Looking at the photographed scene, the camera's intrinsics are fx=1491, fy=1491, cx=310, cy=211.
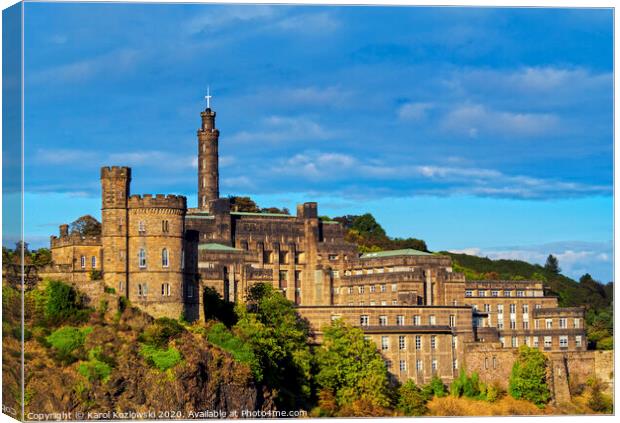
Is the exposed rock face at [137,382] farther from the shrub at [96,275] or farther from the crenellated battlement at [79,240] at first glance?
the crenellated battlement at [79,240]

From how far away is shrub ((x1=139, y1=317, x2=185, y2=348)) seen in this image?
2725 inches

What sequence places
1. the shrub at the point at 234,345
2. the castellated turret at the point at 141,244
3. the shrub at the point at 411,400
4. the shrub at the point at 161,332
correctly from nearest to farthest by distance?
the shrub at the point at 161,332, the shrub at the point at 234,345, the castellated turret at the point at 141,244, the shrub at the point at 411,400

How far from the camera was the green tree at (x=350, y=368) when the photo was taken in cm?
7975

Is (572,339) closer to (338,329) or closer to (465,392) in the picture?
(465,392)

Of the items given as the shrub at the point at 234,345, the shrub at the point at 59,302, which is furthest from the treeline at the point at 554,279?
the shrub at the point at 59,302

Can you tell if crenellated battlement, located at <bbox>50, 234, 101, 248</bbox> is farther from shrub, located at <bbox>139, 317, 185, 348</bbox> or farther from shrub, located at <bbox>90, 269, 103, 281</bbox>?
shrub, located at <bbox>139, 317, 185, 348</bbox>

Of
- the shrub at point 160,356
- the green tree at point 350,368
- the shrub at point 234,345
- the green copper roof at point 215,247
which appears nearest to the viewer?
the shrub at point 160,356

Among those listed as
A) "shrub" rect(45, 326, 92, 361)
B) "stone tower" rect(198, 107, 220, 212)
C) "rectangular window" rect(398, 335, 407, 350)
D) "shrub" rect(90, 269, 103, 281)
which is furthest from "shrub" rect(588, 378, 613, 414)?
"stone tower" rect(198, 107, 220, 212)

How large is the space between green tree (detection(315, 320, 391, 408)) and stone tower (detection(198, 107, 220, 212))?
110ft

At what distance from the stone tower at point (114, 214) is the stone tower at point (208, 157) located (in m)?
41.0

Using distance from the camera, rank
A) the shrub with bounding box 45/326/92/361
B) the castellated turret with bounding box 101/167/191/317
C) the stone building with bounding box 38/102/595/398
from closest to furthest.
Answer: the shrub with bounding box 45/326/92/361, the castellated turret with bounding box 101/167/191/317, the stone building with bounding box 38/102/595/398

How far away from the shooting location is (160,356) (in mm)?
67875

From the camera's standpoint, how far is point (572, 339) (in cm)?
10356

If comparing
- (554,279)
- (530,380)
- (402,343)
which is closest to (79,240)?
(402,343)
